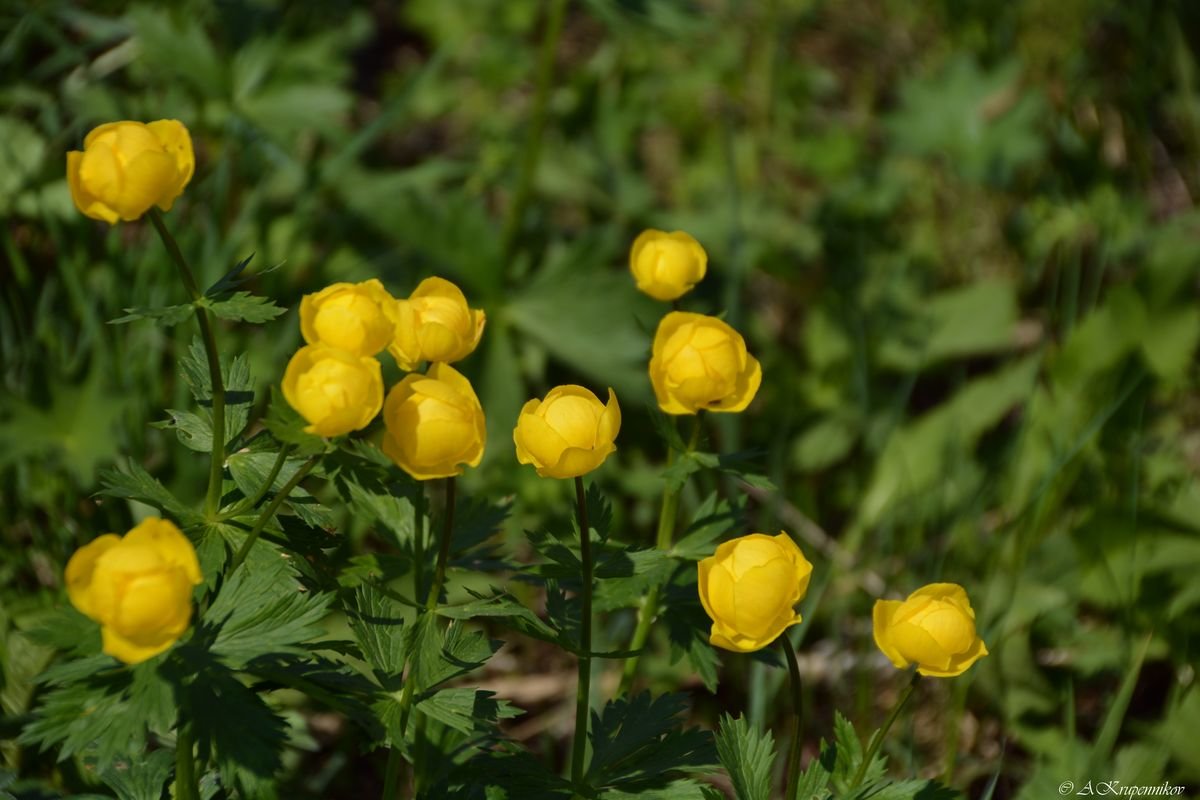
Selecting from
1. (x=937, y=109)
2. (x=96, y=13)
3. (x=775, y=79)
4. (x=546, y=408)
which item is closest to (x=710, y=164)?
(x=775, y=79)

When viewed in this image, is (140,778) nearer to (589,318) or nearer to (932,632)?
(932,632)

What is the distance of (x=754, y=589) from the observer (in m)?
0.99

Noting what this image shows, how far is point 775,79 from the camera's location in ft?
10.6

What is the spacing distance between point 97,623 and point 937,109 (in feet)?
8.32

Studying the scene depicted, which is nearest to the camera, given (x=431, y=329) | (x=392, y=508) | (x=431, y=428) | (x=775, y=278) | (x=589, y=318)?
(x=431, y=428)

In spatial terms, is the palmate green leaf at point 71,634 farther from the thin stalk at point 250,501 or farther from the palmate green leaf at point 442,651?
the palmate green leaf at point 442,651

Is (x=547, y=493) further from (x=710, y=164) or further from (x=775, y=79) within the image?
(x=775, y=79)

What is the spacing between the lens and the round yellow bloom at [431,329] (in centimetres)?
108

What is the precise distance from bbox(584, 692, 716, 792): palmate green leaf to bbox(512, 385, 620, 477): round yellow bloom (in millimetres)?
312

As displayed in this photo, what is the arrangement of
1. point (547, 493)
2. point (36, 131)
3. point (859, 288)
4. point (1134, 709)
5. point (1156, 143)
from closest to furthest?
point (1134, 709) → point (547, 493) → point (36, 131) → point (859, 288) → point (1156, 143)

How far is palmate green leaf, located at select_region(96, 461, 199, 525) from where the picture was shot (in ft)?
3.55

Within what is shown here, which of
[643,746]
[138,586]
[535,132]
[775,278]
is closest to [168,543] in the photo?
[138,586]

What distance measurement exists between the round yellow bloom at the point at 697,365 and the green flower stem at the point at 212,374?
1.39 feet

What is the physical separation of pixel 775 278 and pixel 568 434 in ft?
6.46
